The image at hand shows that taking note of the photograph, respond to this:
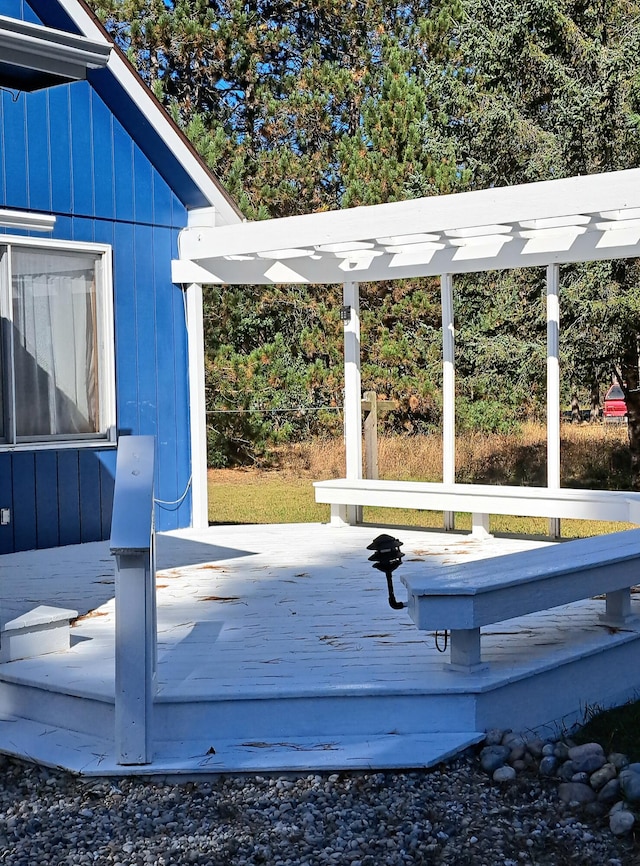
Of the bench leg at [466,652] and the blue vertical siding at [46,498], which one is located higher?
the blue vertical siding at [46,498]

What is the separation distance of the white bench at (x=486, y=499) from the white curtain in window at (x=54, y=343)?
2.00 meters

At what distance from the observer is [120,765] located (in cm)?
340

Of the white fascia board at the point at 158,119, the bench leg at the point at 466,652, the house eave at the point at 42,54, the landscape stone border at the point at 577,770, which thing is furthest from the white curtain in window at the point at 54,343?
the landscape stone border at the point at 577,770

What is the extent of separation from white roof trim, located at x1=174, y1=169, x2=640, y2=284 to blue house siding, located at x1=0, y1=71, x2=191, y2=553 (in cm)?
34

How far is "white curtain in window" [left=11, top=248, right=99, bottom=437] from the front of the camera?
7.05 m

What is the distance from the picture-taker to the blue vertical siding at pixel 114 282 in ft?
23.0

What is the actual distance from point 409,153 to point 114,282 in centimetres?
762

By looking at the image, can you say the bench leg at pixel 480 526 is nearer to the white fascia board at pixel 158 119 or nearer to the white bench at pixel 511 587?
the white bench at pixel 511 587

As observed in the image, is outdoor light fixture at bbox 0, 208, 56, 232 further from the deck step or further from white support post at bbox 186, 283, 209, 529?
the deck step

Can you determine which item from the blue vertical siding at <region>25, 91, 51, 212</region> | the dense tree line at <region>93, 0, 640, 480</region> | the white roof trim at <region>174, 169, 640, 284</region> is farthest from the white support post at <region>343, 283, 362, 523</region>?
the dense tree line at <region>93, 0, 640, 480</region>

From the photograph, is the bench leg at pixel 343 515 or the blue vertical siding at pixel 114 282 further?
the bench leg at pixel 343 515

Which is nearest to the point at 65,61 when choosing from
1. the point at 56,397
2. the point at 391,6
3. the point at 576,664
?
the point at 576,664

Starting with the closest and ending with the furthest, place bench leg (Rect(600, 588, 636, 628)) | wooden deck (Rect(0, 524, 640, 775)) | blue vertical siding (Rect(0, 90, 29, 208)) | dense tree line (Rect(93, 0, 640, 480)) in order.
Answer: wooden deck (Rect(0, 524, 640, 775))
bench leg (Rect(600, 588, 636, 628))
blue vertical siding (Rect(0, 90, 29, 208))
dense tree line (Rect(93, 0, 640, 480))

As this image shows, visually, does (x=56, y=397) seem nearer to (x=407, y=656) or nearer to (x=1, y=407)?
(x=1, y=407)
